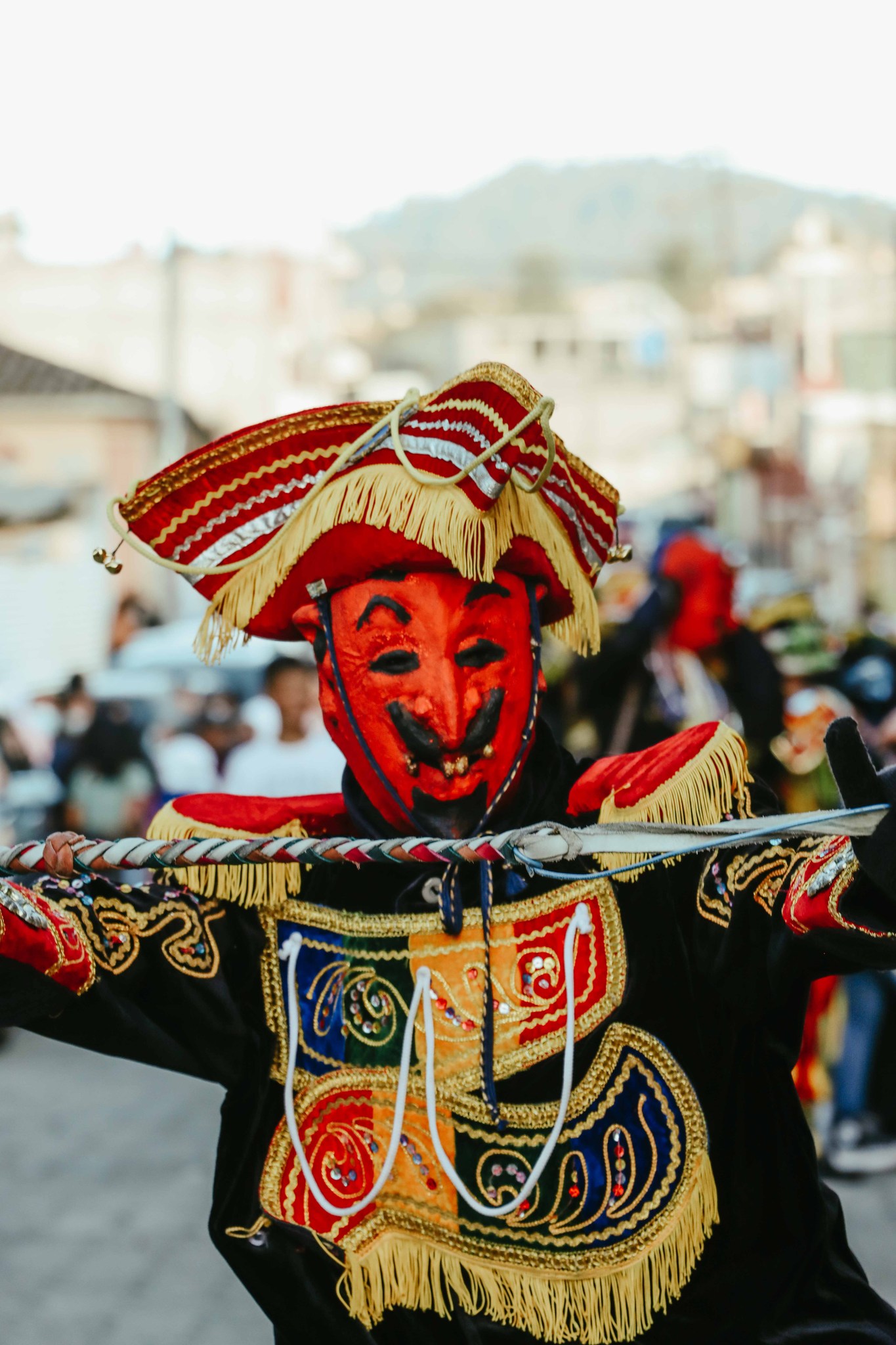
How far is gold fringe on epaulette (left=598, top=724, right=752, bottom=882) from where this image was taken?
2.31m

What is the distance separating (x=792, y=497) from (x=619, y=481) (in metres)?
6.61

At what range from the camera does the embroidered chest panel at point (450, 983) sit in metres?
2.40

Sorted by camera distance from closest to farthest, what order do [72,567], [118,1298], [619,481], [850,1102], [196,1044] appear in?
[196,1044] → [118,1298] → [850,1102] → [72,567] → [619,481]

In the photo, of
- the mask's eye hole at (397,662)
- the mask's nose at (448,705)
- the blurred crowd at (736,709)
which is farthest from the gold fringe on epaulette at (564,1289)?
Answer: the blurred crowd at (736,709)

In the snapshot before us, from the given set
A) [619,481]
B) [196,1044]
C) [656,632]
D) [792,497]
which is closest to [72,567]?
[656,632]

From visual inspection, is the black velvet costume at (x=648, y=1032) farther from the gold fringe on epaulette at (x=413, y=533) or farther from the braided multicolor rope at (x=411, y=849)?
the gold fringe on epaulette at (x=413, y=533)

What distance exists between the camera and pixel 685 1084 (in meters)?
2.36

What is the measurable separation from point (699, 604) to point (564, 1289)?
4.10 metres

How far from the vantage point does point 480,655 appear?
2428mm

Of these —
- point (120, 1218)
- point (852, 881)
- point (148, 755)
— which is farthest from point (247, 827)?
point (148, 755)

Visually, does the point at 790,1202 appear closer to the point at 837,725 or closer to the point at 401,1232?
the point at 401,1232

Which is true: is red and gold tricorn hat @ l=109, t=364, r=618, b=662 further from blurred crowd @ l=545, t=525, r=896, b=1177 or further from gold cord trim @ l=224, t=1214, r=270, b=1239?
blurred crowd @ l=545, t=525, r=896, b=1177

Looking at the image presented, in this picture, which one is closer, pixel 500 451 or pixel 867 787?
pixel 867 787

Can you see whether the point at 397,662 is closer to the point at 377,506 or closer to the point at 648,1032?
the point at 377,506
